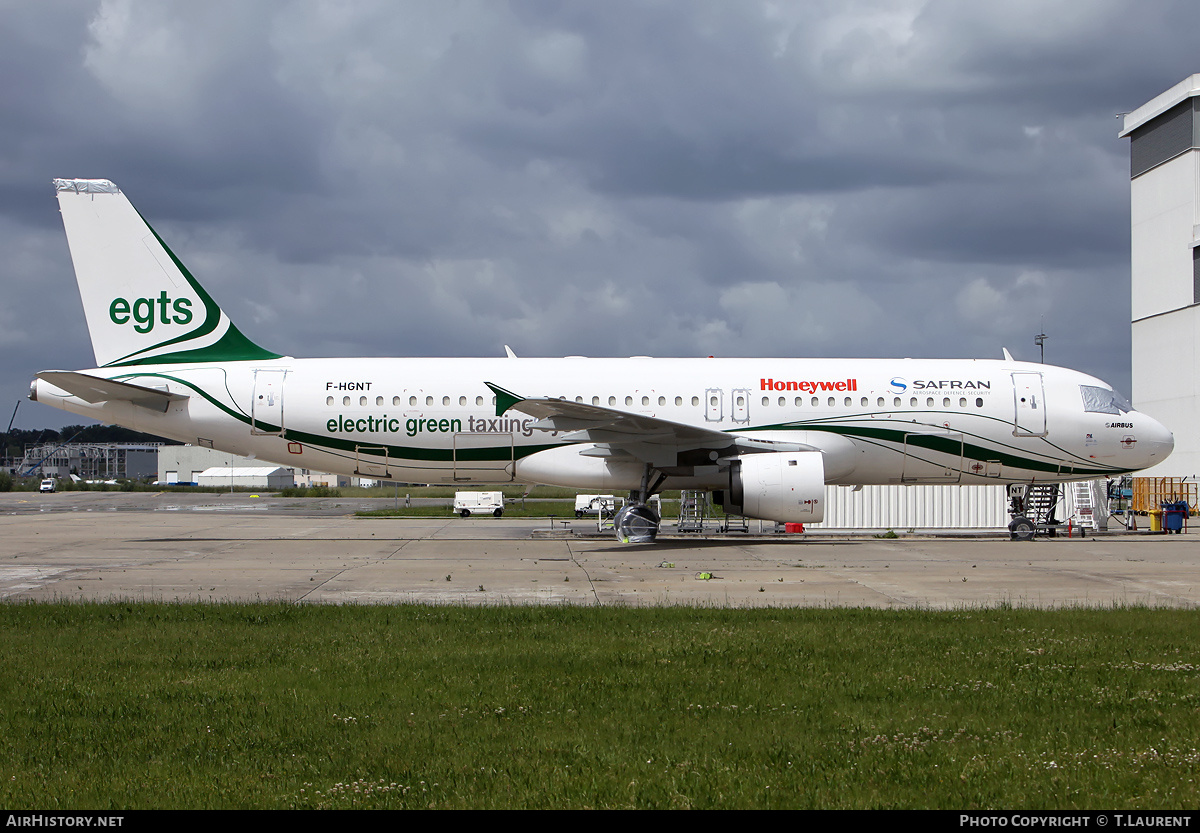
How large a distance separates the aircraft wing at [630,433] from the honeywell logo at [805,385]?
1.17 metres

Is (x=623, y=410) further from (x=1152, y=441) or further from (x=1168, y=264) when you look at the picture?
(x=1168, y=264)

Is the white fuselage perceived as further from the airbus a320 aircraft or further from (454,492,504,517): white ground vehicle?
(454,492,504,517): white ground vehicle

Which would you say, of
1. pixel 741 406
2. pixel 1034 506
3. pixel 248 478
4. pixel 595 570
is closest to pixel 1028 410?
pixel 1034 506

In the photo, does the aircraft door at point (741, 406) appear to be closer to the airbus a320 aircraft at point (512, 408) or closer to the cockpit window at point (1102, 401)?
the airbus a320 aircraft at point (512, 408)

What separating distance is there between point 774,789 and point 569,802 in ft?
3.10

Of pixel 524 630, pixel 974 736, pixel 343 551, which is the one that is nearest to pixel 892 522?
pixel 343 551

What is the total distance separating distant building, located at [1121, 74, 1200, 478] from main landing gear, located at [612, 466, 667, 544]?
33130mm

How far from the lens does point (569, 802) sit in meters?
4.48

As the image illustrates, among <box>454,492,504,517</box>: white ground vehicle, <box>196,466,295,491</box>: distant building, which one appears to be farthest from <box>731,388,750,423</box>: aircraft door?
<box>196,466,295,491</box>: distant building

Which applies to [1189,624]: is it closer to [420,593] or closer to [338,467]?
[420,593]

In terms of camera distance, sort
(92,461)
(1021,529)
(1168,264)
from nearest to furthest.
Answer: (1021,529)
(1168,264)
(92,461)

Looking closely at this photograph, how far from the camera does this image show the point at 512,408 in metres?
20.4

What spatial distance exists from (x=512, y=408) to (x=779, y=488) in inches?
219

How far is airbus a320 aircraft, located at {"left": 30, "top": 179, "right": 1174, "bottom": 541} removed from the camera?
20703 mm
